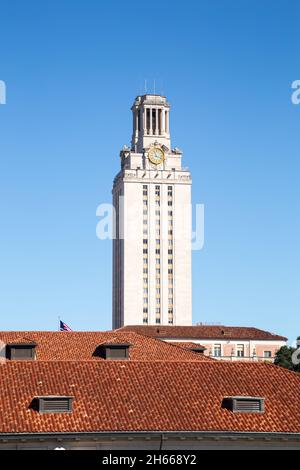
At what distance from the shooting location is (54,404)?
51812 millimetres

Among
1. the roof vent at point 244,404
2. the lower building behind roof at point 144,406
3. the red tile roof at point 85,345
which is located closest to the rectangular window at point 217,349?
the red tile roof at point 85,345

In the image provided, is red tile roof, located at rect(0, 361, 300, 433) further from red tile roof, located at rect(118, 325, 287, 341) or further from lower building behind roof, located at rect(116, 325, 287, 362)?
lower building behind roof, located at rect(116, 325, 287, 362)

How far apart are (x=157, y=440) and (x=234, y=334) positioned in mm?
143418

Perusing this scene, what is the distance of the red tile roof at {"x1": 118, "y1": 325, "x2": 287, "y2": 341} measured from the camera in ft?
606

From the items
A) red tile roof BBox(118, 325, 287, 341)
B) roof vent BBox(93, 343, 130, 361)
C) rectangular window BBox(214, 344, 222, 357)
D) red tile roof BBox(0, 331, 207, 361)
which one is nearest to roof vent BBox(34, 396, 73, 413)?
roof vent BBox(93, 343, 130, 361)

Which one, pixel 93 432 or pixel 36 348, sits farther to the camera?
pixel 36 348

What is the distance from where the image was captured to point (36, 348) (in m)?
74.1

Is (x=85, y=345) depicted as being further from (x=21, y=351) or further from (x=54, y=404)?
(x=54, y=404)

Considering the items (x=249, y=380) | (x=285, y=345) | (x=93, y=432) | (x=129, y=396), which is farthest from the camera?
(x=285, y=345)

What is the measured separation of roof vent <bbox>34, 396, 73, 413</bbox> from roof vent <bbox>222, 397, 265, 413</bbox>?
717 cm

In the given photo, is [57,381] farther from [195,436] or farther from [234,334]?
[234,334]

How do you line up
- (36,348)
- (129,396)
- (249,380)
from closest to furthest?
(129,396) < (249,380) < (36,348)

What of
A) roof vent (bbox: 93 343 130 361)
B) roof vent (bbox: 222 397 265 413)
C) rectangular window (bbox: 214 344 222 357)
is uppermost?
roof vent (bbox: 93 343 130 361)
